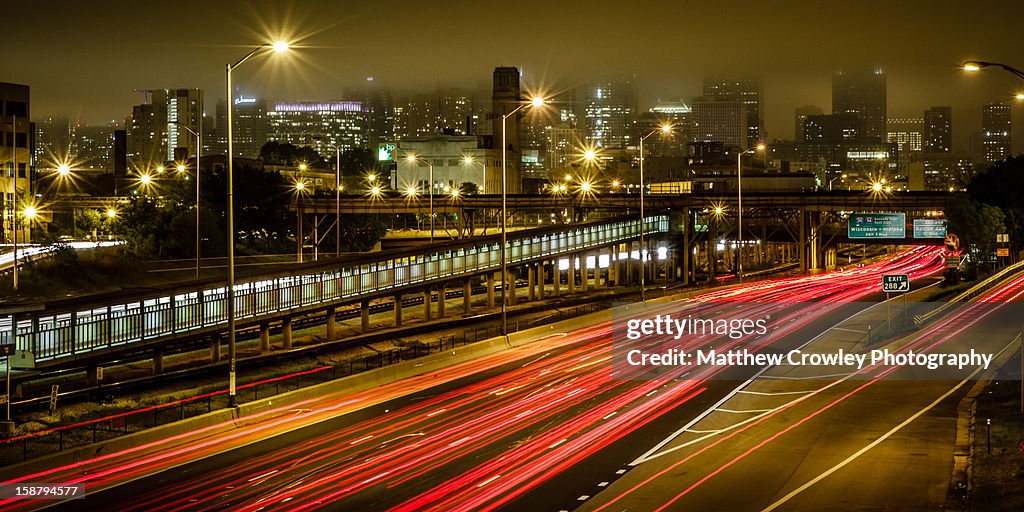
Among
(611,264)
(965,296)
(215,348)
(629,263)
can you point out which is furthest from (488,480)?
(611,264)

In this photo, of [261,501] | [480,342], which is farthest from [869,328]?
[261,501]

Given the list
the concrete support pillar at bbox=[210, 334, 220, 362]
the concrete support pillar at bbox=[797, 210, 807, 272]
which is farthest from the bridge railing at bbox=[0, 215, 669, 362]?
the concrete support pillar at bbox=[797, 210, 807, 272]

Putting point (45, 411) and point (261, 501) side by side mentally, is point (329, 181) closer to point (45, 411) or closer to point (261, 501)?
point (45, 411)

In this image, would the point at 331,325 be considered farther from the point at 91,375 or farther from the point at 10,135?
the point at 10,135

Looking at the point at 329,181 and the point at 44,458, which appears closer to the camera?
the point at 44,458

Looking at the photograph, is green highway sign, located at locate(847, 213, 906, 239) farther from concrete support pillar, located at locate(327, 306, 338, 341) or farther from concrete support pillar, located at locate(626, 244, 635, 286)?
concrete support pillar, located at locate(327, 306, 338, 341)

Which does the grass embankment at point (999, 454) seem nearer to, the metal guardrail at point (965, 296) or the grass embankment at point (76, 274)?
the metal guardrail at point (965, 296)

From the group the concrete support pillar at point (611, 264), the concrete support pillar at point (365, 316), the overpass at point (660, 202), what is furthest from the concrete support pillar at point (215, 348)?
the concrete support pillar at point (611, 264)
